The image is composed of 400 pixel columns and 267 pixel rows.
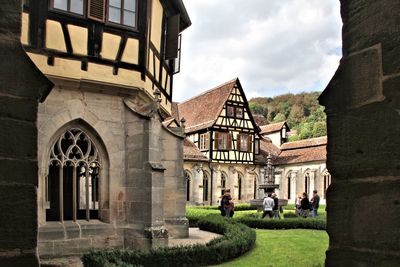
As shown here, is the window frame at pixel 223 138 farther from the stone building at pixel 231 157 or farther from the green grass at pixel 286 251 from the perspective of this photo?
the green grass at pixel 286 251

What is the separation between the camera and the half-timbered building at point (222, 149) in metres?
32.8

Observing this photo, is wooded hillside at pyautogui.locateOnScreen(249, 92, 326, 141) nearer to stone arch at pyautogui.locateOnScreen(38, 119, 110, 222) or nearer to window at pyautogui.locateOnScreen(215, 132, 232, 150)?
window at pyautogui.locateOnScreen(215, 132, 232, 150)

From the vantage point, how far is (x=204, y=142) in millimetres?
33844

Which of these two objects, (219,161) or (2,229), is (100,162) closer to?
(2,229)

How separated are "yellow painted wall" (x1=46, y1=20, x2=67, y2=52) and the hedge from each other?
481 cm

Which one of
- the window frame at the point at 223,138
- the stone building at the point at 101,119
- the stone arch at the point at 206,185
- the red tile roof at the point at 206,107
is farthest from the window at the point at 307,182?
the stone building at the point at 101,119

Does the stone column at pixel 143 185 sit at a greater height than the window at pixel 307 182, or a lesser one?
greater

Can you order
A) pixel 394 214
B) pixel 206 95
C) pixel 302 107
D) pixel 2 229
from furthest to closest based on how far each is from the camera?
pixel 302 107 < pixel 206 95 < pixel 2 229 < pixel 394 214

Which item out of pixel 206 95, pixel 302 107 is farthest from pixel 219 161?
pixel 302 107

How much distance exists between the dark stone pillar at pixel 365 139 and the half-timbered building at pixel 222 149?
29.5 m

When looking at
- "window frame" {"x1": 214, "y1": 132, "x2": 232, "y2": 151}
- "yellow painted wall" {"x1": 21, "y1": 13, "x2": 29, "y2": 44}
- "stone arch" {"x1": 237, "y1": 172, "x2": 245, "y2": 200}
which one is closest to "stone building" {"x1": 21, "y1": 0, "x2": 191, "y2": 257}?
"yellow painted wall" {"x1": 21, "y1": 13, "x2": 29, "y2": 44}

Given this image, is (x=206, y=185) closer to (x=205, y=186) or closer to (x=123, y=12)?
(x=205, y=186)

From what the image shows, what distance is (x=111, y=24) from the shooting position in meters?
10.3

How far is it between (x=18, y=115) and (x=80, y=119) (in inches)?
302
